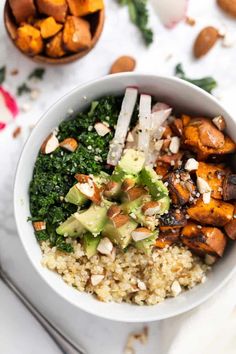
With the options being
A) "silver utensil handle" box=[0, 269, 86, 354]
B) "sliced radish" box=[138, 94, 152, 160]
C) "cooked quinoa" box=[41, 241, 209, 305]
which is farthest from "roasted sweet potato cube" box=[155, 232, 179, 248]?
"silver utensil handle" box=[0, 269, 86, 354]

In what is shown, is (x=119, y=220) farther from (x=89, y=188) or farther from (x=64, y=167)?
(x=64, y=167)

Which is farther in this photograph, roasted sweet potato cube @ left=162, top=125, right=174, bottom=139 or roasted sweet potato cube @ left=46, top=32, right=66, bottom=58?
roasted sweet potato cube @ left=46, top=32, right=66, bottom=58

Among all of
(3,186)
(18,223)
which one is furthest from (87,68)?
(18,223)

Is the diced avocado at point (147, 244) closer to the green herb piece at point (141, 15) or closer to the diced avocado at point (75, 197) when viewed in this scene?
the diced avocado at point (75, 197)

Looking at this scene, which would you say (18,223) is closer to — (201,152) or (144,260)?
(144,260)

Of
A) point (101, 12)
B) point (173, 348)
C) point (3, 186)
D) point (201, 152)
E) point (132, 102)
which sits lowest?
point (173, 348)

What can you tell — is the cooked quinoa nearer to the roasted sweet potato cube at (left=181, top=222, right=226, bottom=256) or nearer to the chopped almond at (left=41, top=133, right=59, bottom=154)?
the roasted sweet potato cube at (left=181, top=222, right=226, bottom=256)
